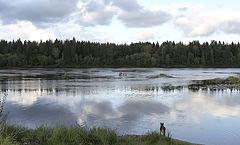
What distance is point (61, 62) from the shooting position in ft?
582

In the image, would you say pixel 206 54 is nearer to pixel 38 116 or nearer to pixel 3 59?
pixel 3 59

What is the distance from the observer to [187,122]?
1521cm

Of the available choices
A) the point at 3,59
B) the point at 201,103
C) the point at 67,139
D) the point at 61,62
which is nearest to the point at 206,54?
the point at 61,62

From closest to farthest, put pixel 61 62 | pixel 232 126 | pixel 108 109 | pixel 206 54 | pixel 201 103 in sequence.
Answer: pixel 232 126, pixel 108 109, pixel 201 103, pixel 61 62, pixel 206 54

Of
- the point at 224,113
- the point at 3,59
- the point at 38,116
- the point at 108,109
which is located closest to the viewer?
the point at 38,116

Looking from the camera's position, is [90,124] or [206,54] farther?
[206,54]

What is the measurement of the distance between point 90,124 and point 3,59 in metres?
177

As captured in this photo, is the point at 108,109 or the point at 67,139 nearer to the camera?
the point at 67,139

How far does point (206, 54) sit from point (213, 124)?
200 m

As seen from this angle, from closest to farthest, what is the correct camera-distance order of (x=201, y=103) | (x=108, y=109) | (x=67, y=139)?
(x=67, y=139) < (x=108, y=109) < (x=201, y=103)

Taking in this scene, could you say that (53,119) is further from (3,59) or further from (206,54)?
(206,54)

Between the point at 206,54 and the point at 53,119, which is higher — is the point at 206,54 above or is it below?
above

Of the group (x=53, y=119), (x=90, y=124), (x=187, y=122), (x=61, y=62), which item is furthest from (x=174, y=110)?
(x=61, y=62)

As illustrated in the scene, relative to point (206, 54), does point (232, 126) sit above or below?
below
